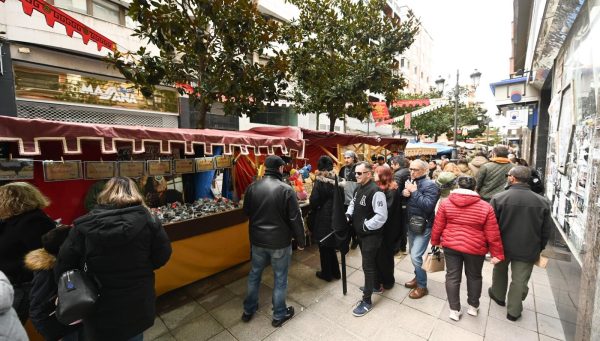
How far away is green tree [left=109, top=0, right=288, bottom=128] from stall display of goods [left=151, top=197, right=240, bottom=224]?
1869 millimetres

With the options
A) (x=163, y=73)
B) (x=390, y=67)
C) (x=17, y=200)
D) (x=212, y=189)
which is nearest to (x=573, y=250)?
(x=17, y=200)

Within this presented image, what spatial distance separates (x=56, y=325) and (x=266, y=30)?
581 centimetres

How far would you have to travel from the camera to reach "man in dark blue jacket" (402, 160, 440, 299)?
3.56m

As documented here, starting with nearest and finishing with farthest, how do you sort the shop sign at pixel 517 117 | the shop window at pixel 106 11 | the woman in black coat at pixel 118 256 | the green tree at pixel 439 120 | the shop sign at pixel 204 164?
the woman in black coat at pixel 118 256, the shop sign at pixel 204 164, the shop sign at pixel 517 117, the shop window at pixel 106 11, the green tree at pixel 439 120

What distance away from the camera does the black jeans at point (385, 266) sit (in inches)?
153

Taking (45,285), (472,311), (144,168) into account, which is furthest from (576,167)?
(144,168)

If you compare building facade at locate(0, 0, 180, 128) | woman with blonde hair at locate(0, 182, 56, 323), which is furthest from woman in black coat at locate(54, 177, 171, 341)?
building facade at locate(0, 0, 180, 128)

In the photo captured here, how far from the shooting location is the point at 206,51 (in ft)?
17.5

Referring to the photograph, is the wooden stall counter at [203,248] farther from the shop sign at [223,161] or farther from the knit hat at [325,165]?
the knit hat at [325,165]

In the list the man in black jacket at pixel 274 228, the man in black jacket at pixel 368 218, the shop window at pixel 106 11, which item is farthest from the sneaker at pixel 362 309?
the shop window at pixel 106 11

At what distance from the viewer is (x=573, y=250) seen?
2932 mm

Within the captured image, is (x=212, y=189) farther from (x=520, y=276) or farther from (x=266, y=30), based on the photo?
(x=520, y=276)

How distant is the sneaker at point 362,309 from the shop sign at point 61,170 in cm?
421

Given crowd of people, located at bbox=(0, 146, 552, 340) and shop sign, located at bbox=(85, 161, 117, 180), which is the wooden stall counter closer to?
crowd of people, located at bbox=(0, 146, 552, 340)
